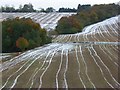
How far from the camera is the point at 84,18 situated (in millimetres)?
81750

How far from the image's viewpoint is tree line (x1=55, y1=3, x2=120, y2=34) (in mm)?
68188

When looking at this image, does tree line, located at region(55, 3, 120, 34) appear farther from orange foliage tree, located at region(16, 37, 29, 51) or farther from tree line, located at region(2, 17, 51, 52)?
orange foliage tree, located at region(16, 37, 29, 51)

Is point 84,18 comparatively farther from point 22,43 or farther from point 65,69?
point 65,69

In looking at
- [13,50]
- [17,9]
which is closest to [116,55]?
[13,50]

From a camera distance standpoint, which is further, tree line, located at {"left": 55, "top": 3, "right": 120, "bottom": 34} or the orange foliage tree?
tree line, located at {"left": 55, "top": 3, "right": 120, "bottom": 34}

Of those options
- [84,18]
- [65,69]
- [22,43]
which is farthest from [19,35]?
[84,18]

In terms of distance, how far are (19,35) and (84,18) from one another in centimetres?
3766

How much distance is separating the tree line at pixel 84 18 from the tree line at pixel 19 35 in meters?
20.7

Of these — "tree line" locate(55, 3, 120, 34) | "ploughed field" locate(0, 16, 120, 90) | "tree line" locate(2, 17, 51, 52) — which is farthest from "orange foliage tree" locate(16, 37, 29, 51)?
"tree line" locate(55, 3, 120, 34)

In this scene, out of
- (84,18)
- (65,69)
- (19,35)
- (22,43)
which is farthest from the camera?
(84,18)

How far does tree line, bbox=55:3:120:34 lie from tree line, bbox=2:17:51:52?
20.7 metres

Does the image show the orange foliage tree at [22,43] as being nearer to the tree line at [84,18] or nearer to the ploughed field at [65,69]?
the ploughed field at [65,69]

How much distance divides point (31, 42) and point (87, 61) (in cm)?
1625

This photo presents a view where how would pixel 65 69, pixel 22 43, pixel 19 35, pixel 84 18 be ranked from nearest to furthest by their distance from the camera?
pixel 65 69, pixel 22 43, pixel 19 35, pixel 84 18
